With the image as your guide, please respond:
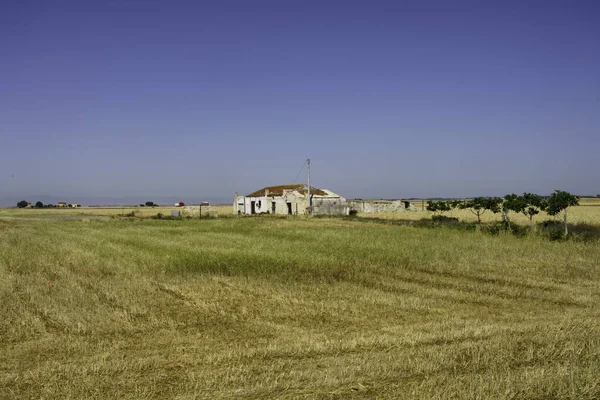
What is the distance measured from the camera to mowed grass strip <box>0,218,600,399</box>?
6.86m

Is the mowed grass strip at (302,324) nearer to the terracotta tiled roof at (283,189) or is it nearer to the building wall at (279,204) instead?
the building wall at (279,204)

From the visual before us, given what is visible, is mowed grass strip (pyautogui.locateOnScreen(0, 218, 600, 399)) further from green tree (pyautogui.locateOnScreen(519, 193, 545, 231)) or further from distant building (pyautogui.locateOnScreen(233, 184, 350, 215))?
distant building (pyautogui.locateOnScreen(233, 184, 350, 215))

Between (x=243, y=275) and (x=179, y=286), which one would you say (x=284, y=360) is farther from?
(x=243, y=275)

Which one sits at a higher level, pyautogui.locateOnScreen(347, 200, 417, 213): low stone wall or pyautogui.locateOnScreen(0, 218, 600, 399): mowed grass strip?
pyautogui.locateOnScreen(347, 200, 417, 213): low stone wall

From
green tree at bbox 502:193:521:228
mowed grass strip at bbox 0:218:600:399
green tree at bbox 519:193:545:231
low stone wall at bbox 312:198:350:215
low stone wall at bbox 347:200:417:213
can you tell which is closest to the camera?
mowed grass strip at bbox 0:218:600:399

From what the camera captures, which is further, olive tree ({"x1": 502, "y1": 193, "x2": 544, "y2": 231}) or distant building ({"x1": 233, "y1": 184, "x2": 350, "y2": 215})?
distant building ({"x1": 233, "y1": 184, "x2": 350, "y2": 215})

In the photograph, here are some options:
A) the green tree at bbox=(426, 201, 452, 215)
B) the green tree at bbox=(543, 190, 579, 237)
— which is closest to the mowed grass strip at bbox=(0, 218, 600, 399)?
the green tree at bbox=(543, 190, 579, 237)

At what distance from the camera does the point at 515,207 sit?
37656 millimetres

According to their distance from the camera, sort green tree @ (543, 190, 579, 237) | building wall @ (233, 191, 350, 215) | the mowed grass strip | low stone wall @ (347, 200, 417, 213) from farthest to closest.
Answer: low stone wall @ (347, 200, 417, 213), building wall @ (233, 191, 350, 215), green tree @ (543, 190, 579, 237), the mowed grass strip

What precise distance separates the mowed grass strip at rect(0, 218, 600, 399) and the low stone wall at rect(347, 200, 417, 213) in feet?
182

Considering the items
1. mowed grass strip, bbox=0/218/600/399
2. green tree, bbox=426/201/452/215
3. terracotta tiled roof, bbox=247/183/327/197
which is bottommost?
mowed grass strip, bbox=0/218/600/399

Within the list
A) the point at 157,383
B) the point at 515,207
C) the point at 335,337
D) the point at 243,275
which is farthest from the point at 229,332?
the point at 515,207

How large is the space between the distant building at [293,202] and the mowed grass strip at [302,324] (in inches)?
1770

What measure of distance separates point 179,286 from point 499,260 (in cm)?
1242
